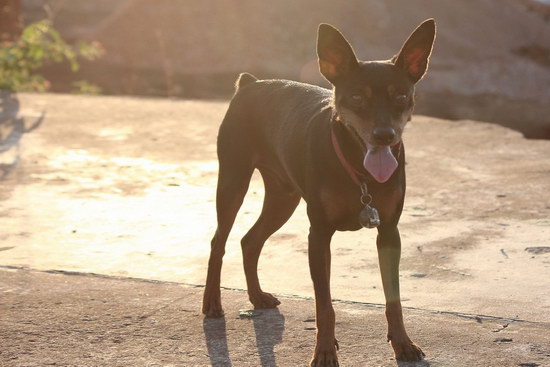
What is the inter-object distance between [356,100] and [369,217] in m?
0.58

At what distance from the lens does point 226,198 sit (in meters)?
6.71

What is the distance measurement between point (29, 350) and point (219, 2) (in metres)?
15.9

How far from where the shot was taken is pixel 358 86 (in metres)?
5.62

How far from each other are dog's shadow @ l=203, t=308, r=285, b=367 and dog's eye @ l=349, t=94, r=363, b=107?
1328 mm

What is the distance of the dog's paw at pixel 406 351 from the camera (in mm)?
5660

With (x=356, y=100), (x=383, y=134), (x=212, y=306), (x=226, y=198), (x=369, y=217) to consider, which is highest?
(x=356, y=100)

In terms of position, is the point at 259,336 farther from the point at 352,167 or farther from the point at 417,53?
the point at 417,53

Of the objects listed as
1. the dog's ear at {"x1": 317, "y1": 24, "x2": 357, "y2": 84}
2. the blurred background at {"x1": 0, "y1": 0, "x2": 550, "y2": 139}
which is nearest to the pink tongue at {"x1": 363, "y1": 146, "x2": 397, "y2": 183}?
the dog's ear at {"x1": 317, "y1": 24, "x2": 357, "y2": 84}

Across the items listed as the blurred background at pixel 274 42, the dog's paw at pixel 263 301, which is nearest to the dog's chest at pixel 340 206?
the dog's paw at pixel 263 301

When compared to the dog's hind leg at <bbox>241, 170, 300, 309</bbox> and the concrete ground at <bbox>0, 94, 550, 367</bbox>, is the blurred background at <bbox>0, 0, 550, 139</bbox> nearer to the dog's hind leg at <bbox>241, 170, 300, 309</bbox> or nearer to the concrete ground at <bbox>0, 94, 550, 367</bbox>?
the concrete ground at <bbox>0, 94, 550, 367</bbox>

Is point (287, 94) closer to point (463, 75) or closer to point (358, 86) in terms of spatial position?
point (358, 86)

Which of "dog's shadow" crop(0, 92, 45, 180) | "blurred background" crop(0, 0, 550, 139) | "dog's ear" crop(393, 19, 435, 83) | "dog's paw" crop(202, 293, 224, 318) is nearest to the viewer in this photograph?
"dog's ear" crop(393, 19, 435, 83)

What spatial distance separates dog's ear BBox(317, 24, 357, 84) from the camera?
5832 millimetres

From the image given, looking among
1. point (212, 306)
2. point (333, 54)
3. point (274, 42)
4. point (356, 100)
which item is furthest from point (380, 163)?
point (274, 42)
